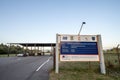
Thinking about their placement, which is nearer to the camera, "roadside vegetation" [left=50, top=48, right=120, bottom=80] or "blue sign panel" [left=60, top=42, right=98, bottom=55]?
Result: "roadside vegetation" [left=50, top=48, right=120, bottom=80]

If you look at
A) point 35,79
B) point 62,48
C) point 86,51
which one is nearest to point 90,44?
point 86,51

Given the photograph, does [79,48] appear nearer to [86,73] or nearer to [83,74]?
[86,73]

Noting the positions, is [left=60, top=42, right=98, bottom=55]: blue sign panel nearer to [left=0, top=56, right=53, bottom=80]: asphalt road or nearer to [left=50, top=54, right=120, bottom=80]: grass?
[left=50, top=54, right=120, bottom=80]: grass

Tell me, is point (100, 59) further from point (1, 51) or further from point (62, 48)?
point (1, 51)

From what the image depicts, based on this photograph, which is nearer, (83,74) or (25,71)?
(83,74)

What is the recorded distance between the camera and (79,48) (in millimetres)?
9250

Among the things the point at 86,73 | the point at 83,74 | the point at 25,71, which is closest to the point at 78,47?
the point at 86,73

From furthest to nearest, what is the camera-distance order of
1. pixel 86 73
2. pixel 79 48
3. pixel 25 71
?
pixel 79 48
pixel 25 71
pixel 86 73

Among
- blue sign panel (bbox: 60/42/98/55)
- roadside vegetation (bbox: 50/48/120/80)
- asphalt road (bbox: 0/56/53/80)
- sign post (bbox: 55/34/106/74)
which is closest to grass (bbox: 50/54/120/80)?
roadside vegetation (bbox: 50/48/120/80)

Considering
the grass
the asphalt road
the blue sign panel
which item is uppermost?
the blue sign panel

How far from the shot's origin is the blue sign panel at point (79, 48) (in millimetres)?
9211

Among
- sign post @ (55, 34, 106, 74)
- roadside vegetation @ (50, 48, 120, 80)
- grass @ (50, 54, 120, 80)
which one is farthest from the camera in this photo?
sign post @ (55, 34, 106, 74)

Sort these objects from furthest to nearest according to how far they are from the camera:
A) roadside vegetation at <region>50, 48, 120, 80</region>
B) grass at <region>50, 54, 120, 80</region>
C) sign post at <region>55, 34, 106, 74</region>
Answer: sign post at <region>55, 34, 106, 74</region> < roadside vegetation at <region>50, 48, 120, 80</region> < grass at <region>50, 54, 120, 80</region>

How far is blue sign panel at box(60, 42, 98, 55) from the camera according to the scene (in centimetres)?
921
